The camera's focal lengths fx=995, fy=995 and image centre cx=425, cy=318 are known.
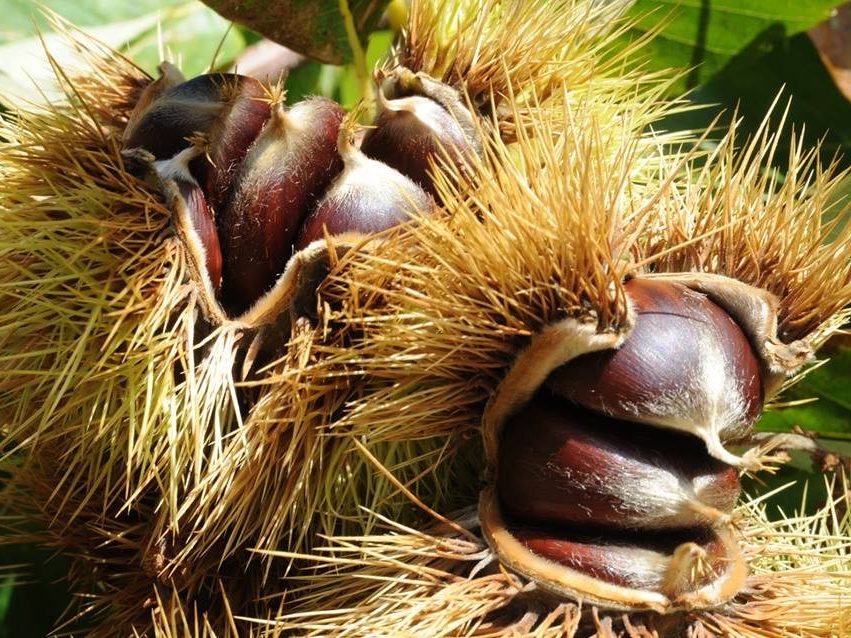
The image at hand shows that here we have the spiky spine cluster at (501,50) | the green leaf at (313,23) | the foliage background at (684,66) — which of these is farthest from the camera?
the foliage background at (684,66)

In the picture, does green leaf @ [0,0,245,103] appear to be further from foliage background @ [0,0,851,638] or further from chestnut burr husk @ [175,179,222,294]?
chestnut burr husk @ [175,179,222,294]

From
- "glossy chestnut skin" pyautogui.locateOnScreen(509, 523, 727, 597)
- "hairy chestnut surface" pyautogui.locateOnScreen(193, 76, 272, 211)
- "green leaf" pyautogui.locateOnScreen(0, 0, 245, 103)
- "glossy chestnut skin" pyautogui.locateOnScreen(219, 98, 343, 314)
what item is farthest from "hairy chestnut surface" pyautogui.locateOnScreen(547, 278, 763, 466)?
"green leaf" pyautogui.locateOnScreen(0, 0, 245, 103)

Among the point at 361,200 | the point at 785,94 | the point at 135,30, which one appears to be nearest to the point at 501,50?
the point at 361,200

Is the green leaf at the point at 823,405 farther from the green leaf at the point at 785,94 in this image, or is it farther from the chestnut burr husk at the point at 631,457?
the chestnut burr husk at the point at 631,457

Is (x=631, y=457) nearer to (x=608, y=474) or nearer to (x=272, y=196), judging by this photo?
(x=608, y=474)

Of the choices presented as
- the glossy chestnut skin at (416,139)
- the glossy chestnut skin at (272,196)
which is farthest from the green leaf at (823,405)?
the glossy chestnut skin at (272,196)

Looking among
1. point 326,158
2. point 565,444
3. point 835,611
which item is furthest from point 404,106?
point 835,611
